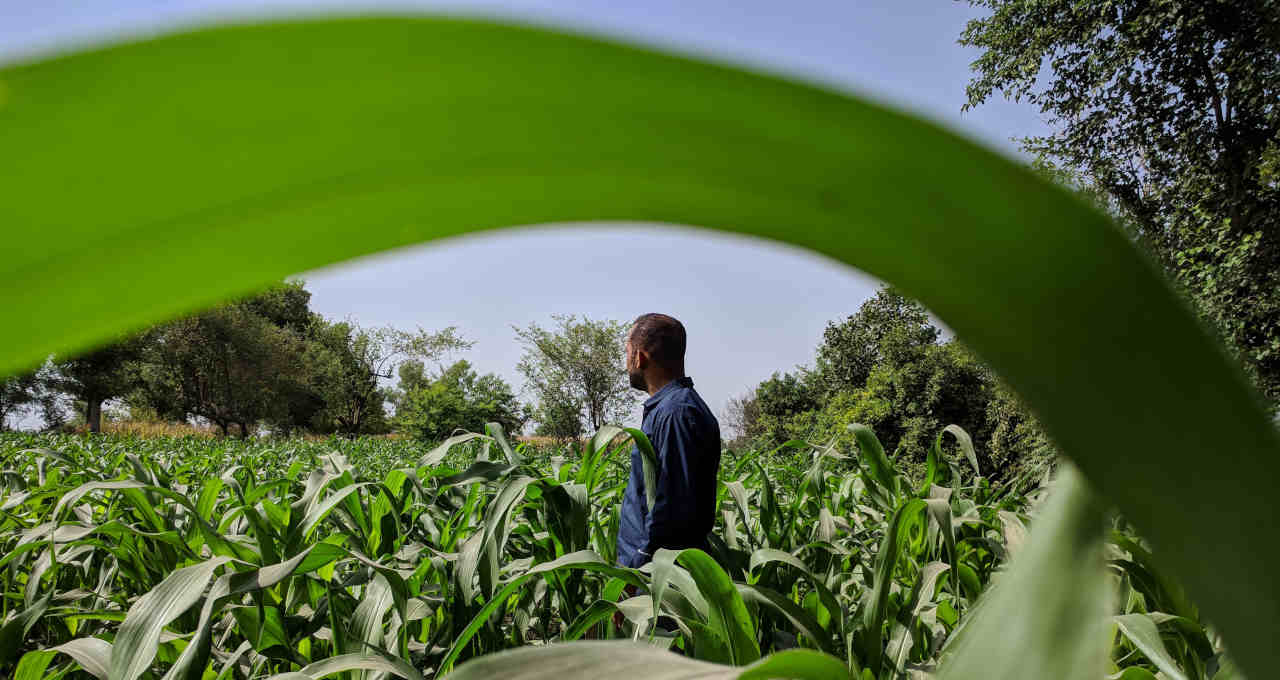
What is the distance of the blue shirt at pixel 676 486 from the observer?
72.1 inches

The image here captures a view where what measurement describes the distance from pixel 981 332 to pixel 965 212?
0.02m

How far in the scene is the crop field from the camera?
2.73 feet

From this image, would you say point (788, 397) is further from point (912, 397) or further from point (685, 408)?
point (685, 408)

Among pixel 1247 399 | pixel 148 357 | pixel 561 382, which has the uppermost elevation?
pixel 148 357

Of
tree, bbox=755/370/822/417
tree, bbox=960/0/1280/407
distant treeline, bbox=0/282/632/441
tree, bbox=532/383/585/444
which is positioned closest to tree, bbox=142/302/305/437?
distant treeline, bbox=0/282/632/441

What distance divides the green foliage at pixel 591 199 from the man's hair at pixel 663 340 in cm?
219

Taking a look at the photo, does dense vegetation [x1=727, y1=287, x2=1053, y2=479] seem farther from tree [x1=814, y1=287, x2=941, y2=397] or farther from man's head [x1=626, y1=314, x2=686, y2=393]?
man's head [x1=626, y1=314, x2=686, y2=393]

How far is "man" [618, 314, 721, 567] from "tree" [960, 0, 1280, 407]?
311 inches

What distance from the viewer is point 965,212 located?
0.35 feet

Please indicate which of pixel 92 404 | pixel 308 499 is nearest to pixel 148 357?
pixel 92 404

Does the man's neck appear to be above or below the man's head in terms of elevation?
below

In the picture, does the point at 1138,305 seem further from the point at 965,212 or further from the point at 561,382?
the point at 561,382

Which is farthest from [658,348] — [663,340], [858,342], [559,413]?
[559,413]

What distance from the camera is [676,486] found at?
1895 mm
